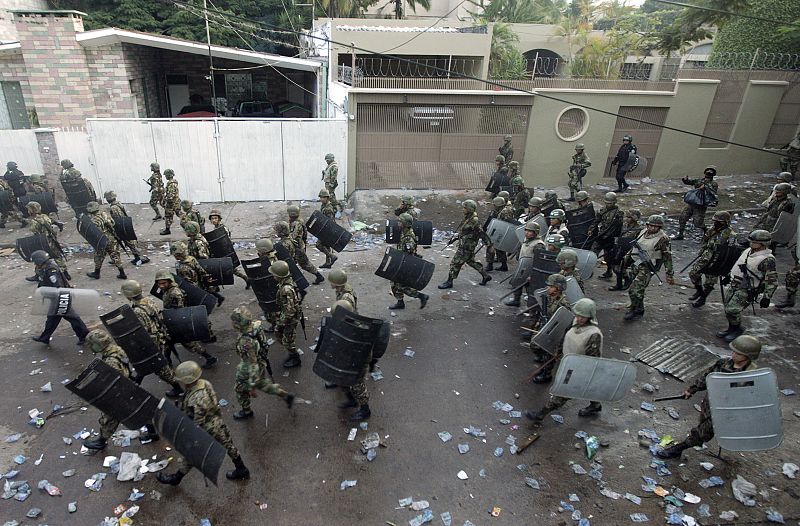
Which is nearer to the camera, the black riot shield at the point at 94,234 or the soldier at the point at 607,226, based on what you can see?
the black riot shield at the point at 94,234

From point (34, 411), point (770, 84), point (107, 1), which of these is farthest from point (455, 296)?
point (107, 1)

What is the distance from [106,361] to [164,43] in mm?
12984

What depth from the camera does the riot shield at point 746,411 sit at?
4043mm

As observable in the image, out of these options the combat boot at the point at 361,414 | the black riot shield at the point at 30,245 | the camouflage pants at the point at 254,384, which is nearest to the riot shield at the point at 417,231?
the combat boot at the point at 361,414

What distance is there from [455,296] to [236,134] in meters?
6.94

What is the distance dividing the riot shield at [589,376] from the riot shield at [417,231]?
365 cm

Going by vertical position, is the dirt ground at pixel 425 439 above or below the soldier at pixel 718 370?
below

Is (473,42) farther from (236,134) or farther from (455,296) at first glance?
(455,296)

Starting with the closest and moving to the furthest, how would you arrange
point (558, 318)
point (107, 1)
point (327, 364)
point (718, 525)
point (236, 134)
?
point (718, 525) → point (327, 364) → point (558, 318) → point (236, 134) → point (107, 1)

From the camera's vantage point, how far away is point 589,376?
463 centimetres

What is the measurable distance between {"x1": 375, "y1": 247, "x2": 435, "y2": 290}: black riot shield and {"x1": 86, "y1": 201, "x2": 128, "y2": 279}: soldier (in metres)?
4.67

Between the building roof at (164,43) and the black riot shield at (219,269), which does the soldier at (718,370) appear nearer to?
the black riot shield at (219,269)

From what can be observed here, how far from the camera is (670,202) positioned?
12422mm

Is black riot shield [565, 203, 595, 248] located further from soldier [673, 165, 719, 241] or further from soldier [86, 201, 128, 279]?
soldier [86, 201, 128, 279]
